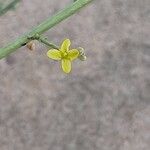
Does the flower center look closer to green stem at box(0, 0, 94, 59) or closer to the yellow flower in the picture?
the yellow flower

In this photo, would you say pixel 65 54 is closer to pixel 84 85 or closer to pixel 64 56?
pixel 64 56

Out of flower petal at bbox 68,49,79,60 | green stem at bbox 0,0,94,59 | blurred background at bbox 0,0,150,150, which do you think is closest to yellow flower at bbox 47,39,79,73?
flower petal at bbox 68,49,79,60

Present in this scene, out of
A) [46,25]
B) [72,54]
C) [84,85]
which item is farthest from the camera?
[84,85]

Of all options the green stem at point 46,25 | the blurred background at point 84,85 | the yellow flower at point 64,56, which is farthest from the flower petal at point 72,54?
the blurred background at point 84,85

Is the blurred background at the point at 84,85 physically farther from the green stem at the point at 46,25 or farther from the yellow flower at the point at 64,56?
the green stem at the point at 46,25

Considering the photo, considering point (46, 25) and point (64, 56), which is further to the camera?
point (64, 56)

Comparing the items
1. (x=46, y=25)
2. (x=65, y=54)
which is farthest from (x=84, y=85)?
(x=46, y=25)
